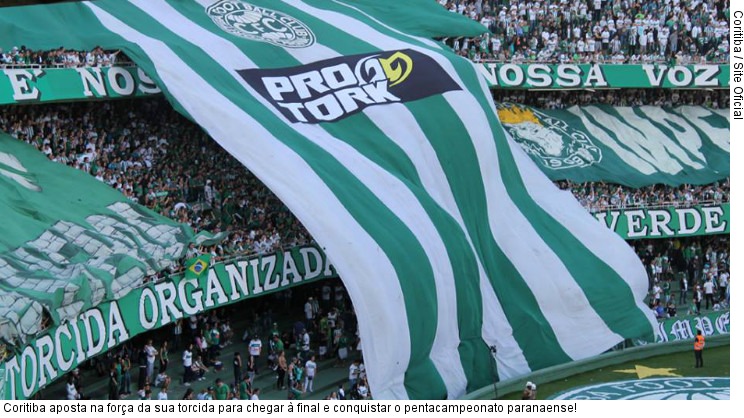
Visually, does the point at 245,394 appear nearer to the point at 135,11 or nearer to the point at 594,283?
the point at 594,283

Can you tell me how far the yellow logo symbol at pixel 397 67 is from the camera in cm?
3023

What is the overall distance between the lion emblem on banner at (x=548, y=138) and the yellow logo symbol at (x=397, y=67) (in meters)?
6.29

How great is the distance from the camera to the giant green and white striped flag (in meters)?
24.9

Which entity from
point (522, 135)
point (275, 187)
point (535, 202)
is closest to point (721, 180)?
point (522, 135)

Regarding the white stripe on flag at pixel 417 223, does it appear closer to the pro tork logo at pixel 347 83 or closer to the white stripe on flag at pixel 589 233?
the pro tork logo at pixel 347 83

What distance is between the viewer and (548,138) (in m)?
37.3

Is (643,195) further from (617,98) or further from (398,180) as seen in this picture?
(398,180)

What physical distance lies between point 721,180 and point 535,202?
437 inches

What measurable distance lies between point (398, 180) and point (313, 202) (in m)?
2.55

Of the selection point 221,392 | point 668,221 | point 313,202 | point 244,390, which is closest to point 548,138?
point 668,221

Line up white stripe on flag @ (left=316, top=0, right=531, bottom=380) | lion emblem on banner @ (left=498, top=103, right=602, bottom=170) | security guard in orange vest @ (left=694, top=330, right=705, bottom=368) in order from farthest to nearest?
lion emblem on banner @ (left=498, top=103, right=602, bottom=170) → security guard in orange vest @ (left=694, top=330, right=705, bottom=368) → white stripe on flag @ (left=316, top=0, right=531, bottom=380)

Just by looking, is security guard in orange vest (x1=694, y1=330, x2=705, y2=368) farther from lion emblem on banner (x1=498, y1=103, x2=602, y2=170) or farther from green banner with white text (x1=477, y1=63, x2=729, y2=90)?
green banner with white text (x1=477, y1=63, x2=729, y2=90)

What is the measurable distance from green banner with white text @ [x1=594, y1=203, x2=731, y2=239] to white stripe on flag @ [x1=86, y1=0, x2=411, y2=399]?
38.4ft

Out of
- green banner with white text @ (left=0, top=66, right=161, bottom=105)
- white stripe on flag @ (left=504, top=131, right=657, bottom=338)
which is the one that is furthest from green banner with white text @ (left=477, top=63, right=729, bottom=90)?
green banner with white text @ (left=0, top=66, right=161, bottom=105)
